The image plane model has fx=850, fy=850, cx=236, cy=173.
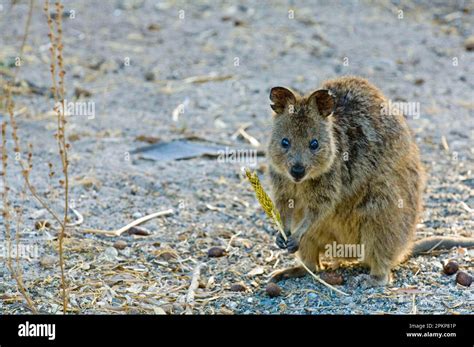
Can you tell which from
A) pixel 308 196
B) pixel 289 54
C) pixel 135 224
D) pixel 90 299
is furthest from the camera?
pixel 289 54

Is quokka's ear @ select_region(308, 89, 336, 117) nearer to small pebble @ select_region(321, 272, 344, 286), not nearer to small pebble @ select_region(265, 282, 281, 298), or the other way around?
small pebble @ select_region(321, 272, 344, 286)

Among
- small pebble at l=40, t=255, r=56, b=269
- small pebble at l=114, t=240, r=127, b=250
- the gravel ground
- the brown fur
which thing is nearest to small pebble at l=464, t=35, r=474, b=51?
the gravel ground

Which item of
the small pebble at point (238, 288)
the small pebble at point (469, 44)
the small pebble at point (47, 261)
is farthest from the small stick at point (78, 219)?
the small pebble at point (469, 44)

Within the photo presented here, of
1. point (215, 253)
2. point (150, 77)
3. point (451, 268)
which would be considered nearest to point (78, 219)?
point (215, 253)

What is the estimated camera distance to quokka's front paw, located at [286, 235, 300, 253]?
637 cm

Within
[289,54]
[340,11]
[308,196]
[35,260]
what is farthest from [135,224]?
[340,11]

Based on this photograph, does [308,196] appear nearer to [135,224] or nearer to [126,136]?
[135,224]

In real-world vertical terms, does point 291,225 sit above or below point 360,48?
below

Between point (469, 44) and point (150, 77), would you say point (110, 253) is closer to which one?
point (150, 77)

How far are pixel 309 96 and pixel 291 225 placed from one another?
40.4 inches

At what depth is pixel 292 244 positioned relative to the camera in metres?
6.37

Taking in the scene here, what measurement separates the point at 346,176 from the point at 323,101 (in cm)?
59

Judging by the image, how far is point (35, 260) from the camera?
21.6 ft

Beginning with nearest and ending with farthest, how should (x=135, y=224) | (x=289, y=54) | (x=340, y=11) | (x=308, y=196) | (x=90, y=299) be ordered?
(x=90, y=299), (x=308, y=196), (x=135, y=224), (x=289, y=54), (x=340, y=11)
